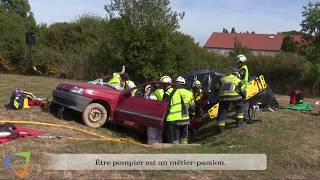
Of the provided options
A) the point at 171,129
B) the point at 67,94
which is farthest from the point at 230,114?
the point at 67,94

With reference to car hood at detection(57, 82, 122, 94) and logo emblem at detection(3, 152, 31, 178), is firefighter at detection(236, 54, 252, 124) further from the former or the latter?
logo emblem at detection(3, 152, 31, 178)

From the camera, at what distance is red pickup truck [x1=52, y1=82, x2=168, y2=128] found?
13.3 metres

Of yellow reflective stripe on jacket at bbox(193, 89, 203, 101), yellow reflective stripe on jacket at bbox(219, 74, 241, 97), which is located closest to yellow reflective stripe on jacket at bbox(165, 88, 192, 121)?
yellow reflective stripe on jacket at bbox(219, 74, 241, 97)

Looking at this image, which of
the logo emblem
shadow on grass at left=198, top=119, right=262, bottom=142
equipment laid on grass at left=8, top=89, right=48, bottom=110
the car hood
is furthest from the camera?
equipment laid on grass at left=8, top=89, right=48, bottom=110

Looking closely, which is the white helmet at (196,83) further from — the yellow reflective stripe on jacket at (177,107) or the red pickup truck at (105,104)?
the yellow reflective stripe on jacket at (177,107)

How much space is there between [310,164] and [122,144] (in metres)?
3.90

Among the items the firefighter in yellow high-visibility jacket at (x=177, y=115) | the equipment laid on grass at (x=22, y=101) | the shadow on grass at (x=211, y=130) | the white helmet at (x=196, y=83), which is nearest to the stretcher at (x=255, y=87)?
the shadow on grass at (x=211, y=130)

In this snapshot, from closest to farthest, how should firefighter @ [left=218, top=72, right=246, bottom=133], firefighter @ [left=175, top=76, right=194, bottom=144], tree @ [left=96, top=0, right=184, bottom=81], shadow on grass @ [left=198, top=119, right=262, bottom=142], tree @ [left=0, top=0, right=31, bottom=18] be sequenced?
firefighter @ [left=175, top=76, right=194, bottom=144] < firefighter @ [left=218, top=72, right=246, bottom=133] < shadow on grass @ [left=198, top=119, right=262, bottom=142] < tree @ [left=96, top=0, right=184, bottom=81] < tree @ [left=0, top=0, right=31, bottom=18]

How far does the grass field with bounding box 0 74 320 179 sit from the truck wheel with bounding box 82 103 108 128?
20 cm

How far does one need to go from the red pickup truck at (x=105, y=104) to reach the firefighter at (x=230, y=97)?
5.59ft

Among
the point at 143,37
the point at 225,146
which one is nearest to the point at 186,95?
the point at 225,146

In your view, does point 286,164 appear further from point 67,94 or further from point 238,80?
point 67,94

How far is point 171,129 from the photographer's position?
13203 mm

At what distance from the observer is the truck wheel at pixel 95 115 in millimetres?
13570
